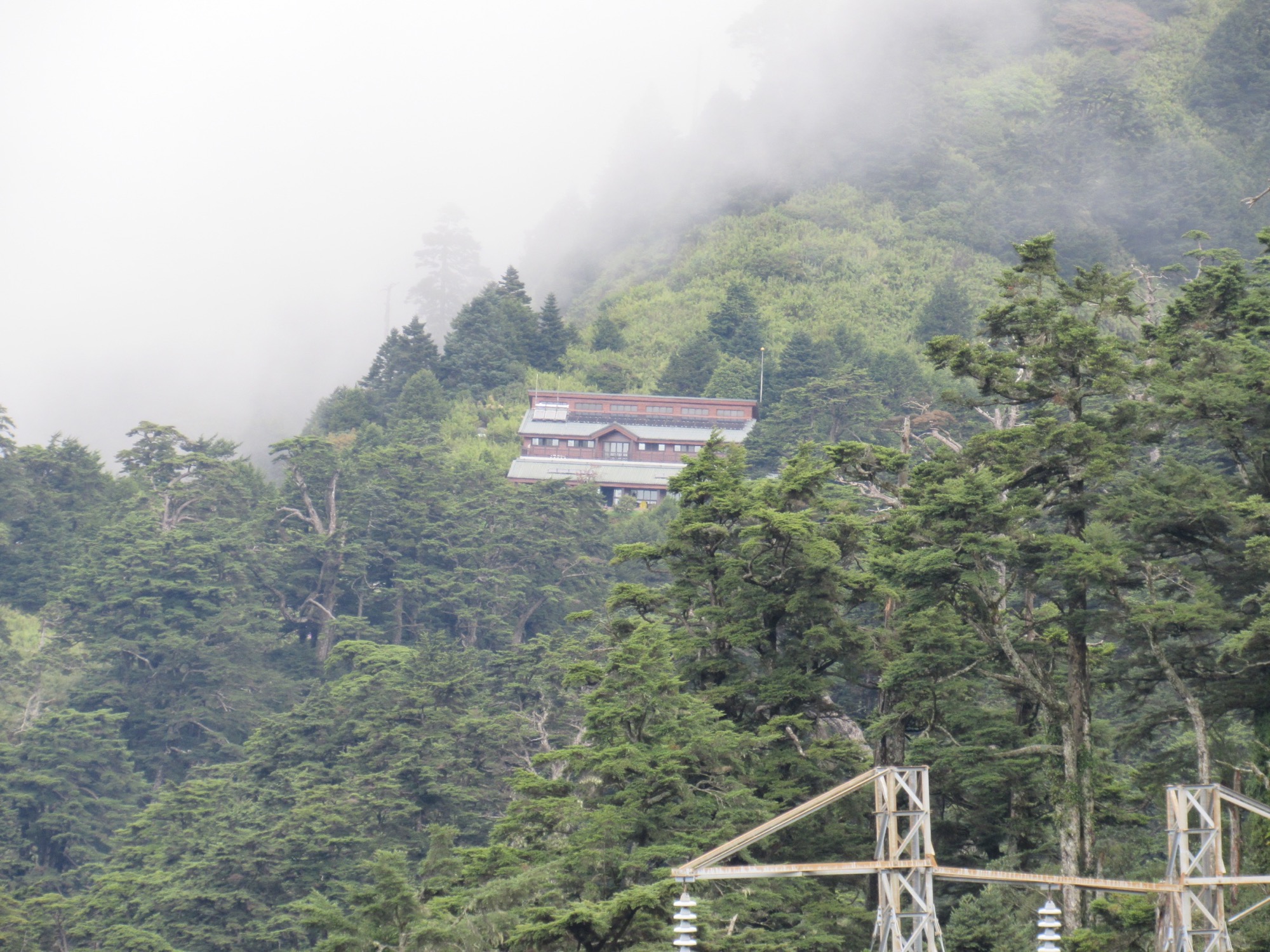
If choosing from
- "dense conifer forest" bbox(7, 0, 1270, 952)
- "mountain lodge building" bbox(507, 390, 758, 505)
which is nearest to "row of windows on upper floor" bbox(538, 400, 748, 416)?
"mountain lodge building" bbox(507, 390, 758, 505)

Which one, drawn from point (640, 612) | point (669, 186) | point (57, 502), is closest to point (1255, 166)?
point (669, 186)

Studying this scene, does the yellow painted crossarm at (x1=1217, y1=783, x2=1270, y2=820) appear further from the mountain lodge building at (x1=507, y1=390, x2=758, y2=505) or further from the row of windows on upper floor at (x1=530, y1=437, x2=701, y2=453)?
the row of windows on upper floor at (x1=530, y1=437, x2=701, y2=453)

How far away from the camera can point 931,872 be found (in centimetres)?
1969

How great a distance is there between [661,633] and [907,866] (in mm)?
10317

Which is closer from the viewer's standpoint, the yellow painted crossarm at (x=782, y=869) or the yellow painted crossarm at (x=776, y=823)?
the yellow painted crossarm at (x=782, y=869)

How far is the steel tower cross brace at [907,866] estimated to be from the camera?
64.4 feet

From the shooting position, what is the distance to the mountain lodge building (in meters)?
69.6

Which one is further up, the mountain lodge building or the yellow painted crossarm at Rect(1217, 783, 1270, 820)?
the mountain lodge building

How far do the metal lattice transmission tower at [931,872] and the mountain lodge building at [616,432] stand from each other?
4893cm

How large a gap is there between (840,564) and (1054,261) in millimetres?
7388

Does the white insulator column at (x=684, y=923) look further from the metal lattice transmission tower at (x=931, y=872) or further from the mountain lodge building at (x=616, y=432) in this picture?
the mountain lodge building at (x=616, y=432)

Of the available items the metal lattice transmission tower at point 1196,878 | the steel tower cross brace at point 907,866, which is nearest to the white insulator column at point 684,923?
the steel tower cross brace at point 907,866

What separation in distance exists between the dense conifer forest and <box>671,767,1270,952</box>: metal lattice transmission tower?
2.28m

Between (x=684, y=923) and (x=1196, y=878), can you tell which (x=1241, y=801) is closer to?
(x=1196, y=878)
